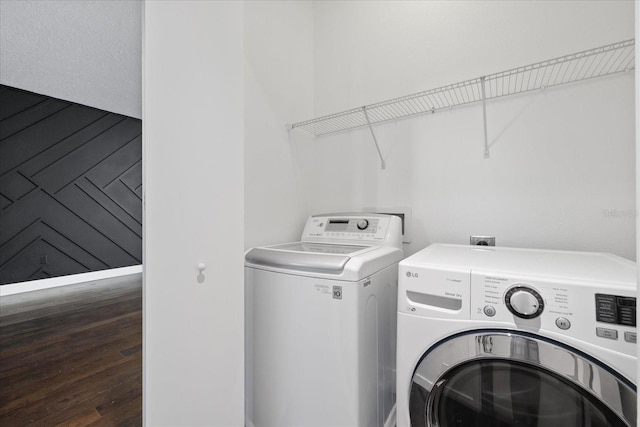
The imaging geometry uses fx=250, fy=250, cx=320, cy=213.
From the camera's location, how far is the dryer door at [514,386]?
593 millimetres

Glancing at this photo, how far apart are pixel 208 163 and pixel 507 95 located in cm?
151

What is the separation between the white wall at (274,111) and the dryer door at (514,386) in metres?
1.08

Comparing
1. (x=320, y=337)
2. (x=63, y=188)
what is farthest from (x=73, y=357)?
(x=320, y=337)

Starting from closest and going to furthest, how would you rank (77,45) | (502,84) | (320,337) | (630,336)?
(630,336) → (320,337) → (502,84) → (77,45)

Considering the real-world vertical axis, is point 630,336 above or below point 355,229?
below

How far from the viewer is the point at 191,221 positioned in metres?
0.88

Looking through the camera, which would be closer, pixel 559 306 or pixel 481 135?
pixel 559 306

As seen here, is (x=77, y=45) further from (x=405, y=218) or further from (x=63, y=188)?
(x=405, y=218)

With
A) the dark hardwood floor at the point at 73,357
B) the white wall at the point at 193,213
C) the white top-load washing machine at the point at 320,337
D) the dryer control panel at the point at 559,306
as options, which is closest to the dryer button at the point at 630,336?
the dryer control panel at the point at 559,306

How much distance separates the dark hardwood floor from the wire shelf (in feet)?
5.88

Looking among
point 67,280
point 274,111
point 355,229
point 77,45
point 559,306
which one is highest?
point 77,45

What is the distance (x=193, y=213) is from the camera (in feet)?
2.90

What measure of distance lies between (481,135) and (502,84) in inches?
10.4

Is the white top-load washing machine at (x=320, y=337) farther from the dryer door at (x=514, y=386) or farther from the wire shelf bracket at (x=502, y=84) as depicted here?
the wire shelf bracket at (x=502, y=84)
